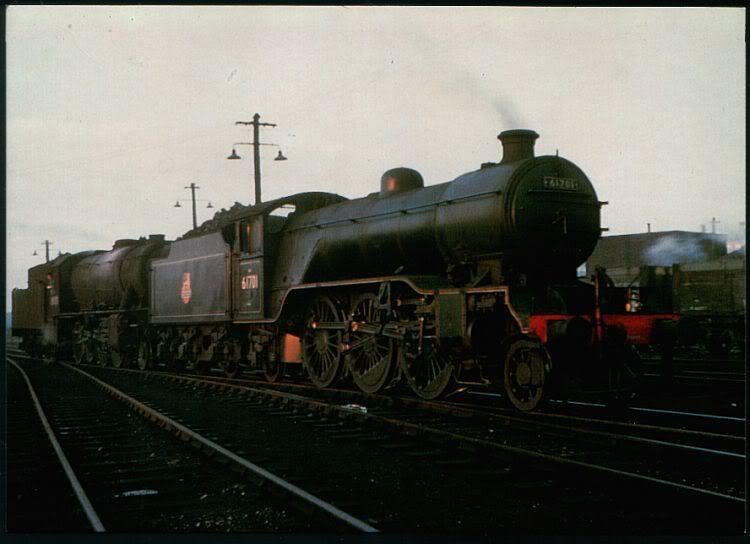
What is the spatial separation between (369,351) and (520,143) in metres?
3.65

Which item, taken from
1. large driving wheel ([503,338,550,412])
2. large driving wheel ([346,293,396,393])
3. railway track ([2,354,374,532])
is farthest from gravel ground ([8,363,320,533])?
large driving wheel ([503,338,550,412])

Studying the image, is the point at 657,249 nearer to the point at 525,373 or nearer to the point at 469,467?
the point at 525,373

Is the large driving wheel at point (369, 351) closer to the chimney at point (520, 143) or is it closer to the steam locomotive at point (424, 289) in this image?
the steam locomotive at point (424, 289)

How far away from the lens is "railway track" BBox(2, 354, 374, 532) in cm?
477

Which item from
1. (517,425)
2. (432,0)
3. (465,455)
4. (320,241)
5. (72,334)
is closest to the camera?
(432,0)

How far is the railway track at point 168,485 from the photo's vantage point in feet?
15.6

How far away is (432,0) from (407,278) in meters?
4.74

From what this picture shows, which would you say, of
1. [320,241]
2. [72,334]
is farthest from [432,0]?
[72,334]

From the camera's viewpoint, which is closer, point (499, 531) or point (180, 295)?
point (499, 531)

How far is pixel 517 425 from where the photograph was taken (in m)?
7.70

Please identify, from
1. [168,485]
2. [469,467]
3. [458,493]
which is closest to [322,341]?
[469,467]

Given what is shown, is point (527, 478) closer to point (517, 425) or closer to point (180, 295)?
point (517, 425)

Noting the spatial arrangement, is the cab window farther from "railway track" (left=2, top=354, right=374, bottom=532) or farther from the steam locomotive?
"railway track" (left=2, top=354, right=374, bottom=532)

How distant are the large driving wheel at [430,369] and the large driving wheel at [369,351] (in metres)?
0.43
